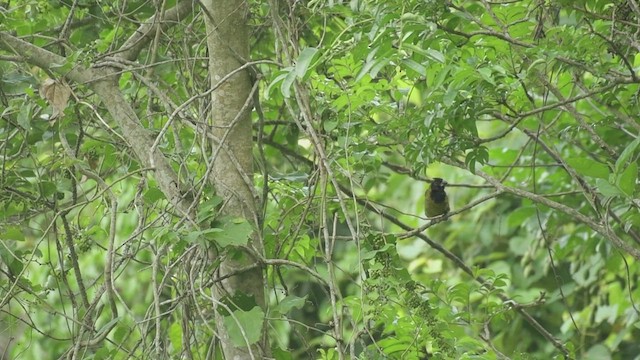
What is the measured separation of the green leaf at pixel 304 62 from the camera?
1846mm

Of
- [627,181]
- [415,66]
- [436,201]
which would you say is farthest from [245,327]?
[436,201]

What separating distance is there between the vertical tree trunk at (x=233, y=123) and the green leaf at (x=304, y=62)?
1.50ft

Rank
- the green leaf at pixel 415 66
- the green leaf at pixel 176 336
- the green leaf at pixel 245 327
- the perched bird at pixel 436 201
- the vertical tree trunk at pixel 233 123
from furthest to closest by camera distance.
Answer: the perched bird at pixel 436 201, the green leaf at pixel 176 336, the vertical tree trunk at pixel 233 123, the green leaf at pixel 245 327, the green leaf at pixel 415 66

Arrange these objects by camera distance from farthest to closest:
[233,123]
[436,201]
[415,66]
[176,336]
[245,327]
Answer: [436,201] → [176,336] → [233,123] → [245,327] → [415,66]

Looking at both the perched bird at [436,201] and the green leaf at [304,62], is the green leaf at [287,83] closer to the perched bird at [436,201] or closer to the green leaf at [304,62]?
the green leaf at [304,62]

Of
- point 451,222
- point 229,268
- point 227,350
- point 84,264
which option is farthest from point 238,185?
point 451,222

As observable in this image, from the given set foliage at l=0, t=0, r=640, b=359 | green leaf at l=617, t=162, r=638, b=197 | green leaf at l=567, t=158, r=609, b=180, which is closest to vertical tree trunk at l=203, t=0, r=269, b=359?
foliage at l=0, t=0, r=640, b=359

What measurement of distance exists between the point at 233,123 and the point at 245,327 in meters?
0.49

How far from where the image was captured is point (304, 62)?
186 cm

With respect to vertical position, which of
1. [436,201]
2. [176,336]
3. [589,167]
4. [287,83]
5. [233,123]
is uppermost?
[436,201]

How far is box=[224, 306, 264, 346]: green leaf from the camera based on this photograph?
2.09 metres

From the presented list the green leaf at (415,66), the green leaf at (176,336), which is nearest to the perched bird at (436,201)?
the green leaf at (176,336)

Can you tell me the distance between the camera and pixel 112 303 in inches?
87.0

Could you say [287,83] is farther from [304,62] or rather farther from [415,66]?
[415,66]
